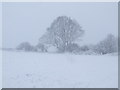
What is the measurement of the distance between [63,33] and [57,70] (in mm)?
1129

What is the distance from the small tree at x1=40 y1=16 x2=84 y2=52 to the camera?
5.64 meters

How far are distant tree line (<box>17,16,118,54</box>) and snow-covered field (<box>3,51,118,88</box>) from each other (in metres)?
0.18

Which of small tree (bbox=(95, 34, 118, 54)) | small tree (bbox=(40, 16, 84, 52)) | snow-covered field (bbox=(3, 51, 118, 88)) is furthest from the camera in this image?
small tree (bbox=(40, 16, 84, 52))

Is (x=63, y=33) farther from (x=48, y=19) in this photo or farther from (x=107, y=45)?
(x=107, y=45)

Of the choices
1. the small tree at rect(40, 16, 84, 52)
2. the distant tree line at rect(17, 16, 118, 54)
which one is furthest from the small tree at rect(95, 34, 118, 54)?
the small tree at rect(40, 16, 84, 52)

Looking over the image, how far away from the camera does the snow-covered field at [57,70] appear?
5.37 metres

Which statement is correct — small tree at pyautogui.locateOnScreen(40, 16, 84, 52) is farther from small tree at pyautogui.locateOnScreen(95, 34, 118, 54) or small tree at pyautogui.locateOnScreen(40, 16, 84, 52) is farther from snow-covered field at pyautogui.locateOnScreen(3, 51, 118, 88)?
small tree at pyautogui.locateOnScreen(95, 34, 118, 54)

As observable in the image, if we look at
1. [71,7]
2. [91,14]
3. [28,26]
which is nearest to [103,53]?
[91,14]

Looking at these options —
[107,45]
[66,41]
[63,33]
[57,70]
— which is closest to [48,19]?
[63,33]

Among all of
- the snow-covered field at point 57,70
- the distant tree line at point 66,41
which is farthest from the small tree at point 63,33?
the snow-covered field at point 57,70

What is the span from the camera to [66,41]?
225 inches

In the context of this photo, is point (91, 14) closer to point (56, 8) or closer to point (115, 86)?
point (56, 8)

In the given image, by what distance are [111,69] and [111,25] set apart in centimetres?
126

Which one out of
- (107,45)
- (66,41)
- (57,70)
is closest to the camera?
(57,70)
